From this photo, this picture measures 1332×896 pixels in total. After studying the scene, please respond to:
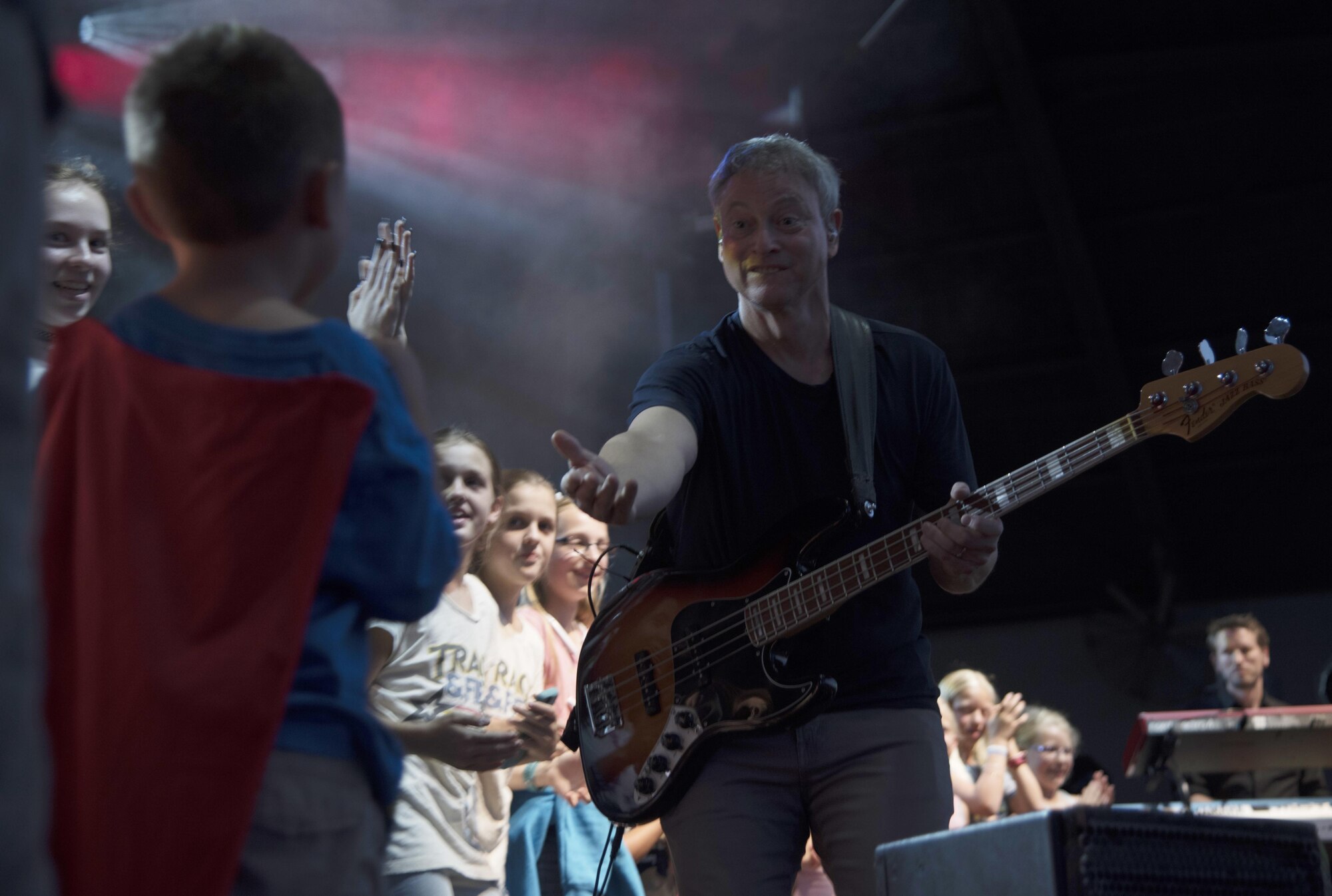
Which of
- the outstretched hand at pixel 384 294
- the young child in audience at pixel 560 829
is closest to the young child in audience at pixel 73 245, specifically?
the outstretched hand at pixel 384 294

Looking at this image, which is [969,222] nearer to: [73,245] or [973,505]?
[973,505]

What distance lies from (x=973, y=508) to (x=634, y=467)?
0.68 metres

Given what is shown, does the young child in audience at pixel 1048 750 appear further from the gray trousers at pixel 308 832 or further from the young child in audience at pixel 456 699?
the gray trousers at pixel 308 832

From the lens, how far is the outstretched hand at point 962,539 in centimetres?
222

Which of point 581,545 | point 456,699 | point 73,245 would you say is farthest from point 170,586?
point 581,545

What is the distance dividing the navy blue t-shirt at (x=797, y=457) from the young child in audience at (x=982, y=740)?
10.2ft

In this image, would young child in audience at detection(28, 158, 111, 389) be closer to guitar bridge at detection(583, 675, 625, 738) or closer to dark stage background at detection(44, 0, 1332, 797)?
guitar bridge at detection(583, 675, 625, 738)

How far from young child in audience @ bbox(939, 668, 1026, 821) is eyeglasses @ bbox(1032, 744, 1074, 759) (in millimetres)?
397

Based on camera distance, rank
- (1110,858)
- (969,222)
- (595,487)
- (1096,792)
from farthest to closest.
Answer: (969,222)
(1096,792)
(595,487)
(1110,858)

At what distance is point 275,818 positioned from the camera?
1.09 m

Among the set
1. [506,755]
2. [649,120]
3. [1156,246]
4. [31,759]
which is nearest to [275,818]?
[31,759]

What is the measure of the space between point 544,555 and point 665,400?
1.68 metres

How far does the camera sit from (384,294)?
1851mm

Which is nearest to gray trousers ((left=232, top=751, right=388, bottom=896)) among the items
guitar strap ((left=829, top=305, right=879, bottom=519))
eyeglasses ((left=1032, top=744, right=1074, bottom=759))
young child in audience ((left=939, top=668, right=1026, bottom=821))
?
guitar strap ((left=829, top=305, right=879, bottom=519))
